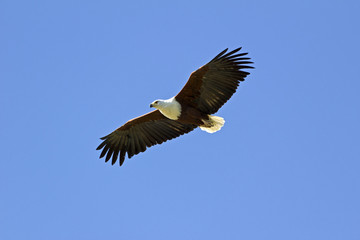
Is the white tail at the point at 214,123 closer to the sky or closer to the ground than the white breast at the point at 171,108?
closer to the ground

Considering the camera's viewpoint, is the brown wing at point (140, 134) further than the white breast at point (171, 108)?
Yes

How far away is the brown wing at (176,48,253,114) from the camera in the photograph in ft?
45.5

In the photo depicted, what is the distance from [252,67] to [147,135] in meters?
3.35

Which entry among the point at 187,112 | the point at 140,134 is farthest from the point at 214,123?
the point at 140,134

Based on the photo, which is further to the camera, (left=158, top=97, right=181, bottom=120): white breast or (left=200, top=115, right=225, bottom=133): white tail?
(left=200, top=115, right=225, bottom=133): white tail

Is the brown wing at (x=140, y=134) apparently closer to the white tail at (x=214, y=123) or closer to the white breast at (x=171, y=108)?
the white tail at (x=214, y=123)

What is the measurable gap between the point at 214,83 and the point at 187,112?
93cm

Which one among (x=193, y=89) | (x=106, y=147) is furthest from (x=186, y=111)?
(x=106, y=147)

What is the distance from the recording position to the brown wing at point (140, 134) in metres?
15.3

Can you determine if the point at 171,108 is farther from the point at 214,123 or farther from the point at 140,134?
the point at 140,134

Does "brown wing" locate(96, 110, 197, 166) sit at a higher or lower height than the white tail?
higher

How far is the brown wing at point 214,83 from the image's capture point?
45.5 ft

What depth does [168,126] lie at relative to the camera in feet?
50.4

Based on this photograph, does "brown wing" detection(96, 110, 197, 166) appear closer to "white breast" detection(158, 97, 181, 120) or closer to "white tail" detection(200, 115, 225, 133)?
"white tail" detection(200, 115, 225, 133)
